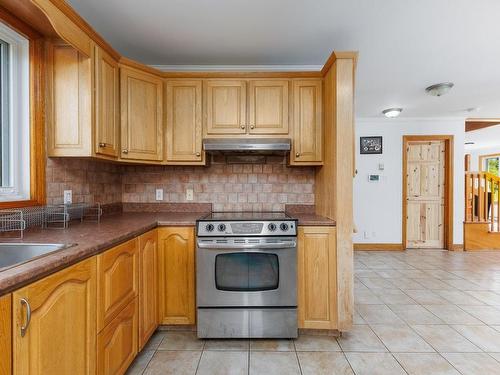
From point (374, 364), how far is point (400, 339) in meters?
0.44

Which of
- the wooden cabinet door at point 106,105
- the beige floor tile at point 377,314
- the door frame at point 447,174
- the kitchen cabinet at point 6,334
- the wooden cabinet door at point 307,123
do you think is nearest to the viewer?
the kitchen cabinet at point 6,334

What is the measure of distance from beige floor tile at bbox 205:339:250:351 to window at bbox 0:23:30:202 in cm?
161

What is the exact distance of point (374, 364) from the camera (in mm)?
1780

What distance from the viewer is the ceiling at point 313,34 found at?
1.89 metres

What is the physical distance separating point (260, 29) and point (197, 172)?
142 cm

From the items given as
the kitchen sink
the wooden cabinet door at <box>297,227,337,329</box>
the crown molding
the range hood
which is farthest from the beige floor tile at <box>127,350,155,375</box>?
the crown molding

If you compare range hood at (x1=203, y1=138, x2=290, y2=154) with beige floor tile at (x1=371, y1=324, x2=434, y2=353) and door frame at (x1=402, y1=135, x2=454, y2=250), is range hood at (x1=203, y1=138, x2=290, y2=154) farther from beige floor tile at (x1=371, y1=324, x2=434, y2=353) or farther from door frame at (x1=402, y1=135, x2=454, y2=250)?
door frame at (x1=402, y1=135, x2=454, y2=250)

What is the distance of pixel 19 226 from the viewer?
1.62 m

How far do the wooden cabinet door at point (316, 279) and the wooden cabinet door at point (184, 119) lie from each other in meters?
1.21

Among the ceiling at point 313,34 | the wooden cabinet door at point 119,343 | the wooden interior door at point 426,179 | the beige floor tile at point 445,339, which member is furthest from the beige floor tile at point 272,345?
the wooden interior door at point 426,179

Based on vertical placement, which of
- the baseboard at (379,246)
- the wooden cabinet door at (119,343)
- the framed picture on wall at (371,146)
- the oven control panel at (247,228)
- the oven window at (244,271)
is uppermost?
the framed picture on wall at (371,146)

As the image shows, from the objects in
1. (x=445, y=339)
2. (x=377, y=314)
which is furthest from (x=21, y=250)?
(x=445, y=339)

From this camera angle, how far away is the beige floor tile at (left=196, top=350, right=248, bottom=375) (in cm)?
172

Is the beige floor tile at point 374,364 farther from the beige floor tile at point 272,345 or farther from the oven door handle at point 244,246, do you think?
the oven door handle at point 244,246
